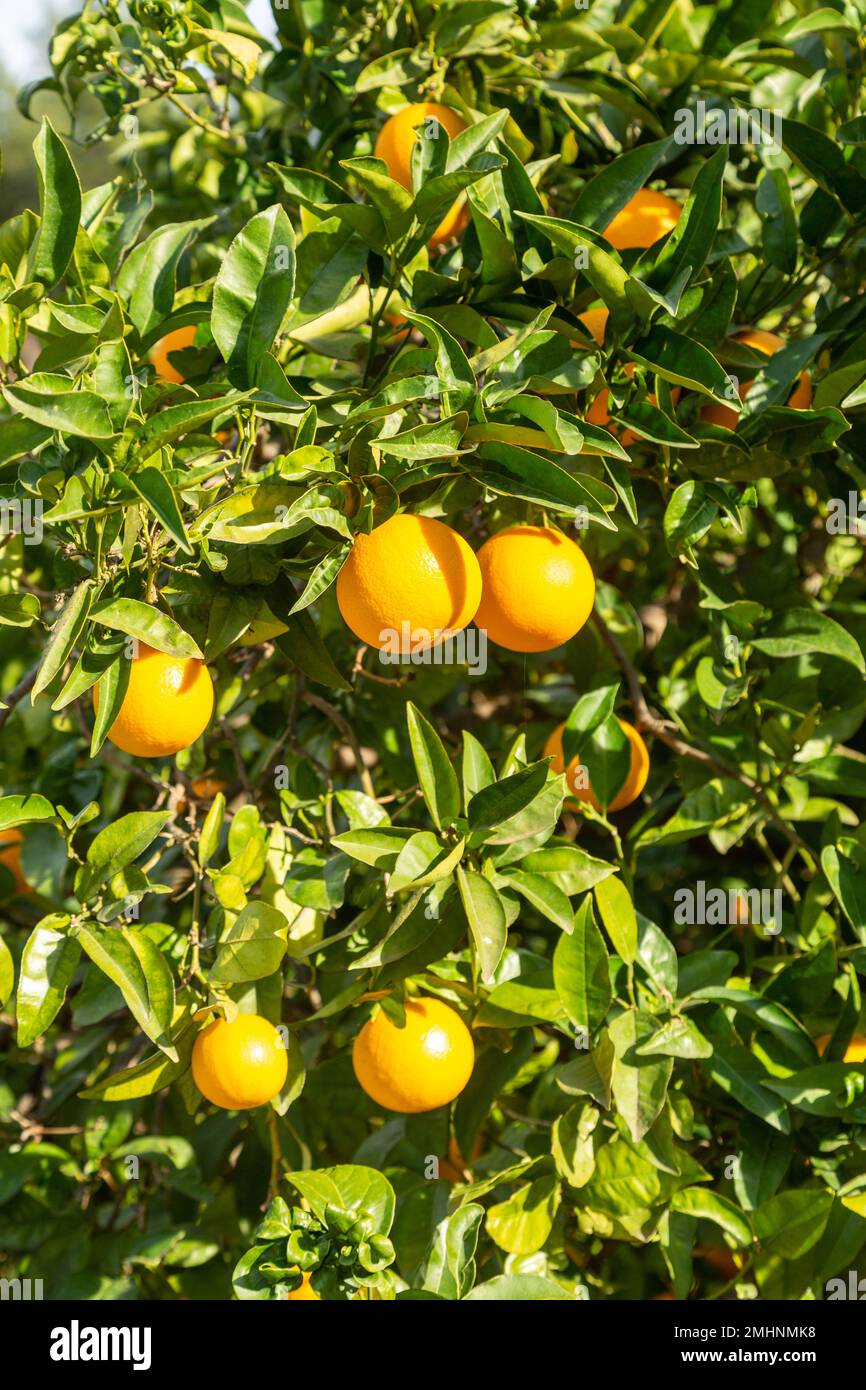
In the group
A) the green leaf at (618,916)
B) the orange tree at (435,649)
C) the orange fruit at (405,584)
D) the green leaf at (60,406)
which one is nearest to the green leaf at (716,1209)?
the orange tree at (435,649)

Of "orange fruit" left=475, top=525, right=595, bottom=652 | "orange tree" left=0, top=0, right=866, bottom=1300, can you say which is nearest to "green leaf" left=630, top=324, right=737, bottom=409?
"orange tree" left=0, top=0, right=866, bottom=1300

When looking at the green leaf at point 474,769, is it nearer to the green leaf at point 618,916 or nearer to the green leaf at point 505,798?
the green leaf at point 505,798

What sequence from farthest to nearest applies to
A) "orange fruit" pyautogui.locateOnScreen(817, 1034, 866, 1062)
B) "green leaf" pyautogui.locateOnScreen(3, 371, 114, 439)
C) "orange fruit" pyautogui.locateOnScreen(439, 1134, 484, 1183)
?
"orange fruit" pyautogui.locateOnScreen(439, 1134, 484, 1183), "orange fruit" pyautogui.locateOnScreen(817, 1034, 866, 1062), "green leaf" pyautogui.locateOnScreen(3, 371, 114, 439)

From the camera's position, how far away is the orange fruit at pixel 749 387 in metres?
1.15

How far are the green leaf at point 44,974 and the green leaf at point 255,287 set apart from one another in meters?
0.52

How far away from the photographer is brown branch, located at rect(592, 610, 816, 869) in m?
1.34

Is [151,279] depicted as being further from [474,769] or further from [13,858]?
[13,858]

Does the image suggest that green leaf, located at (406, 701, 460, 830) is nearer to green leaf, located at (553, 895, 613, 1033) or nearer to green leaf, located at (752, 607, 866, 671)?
green leaf, located at (553, 895, 613, 1033)

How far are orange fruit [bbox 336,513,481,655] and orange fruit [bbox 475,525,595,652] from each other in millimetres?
63

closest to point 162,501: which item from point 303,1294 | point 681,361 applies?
point 681,361

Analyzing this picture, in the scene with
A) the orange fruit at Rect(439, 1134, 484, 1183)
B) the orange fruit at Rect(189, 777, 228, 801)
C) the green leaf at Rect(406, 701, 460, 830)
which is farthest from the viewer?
the orange fruit at Rect(189, 777, 228, 801)
